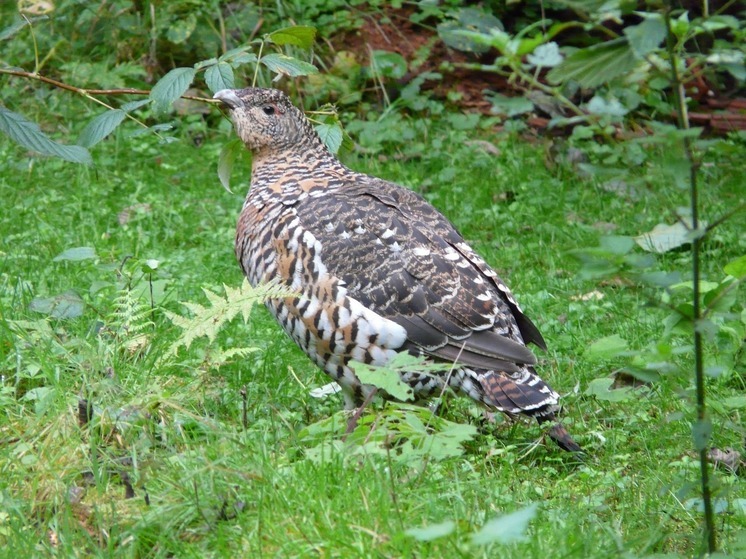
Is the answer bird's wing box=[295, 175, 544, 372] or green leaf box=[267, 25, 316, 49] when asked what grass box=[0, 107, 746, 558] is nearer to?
bird's wing box=[295, 175, 544, 372]

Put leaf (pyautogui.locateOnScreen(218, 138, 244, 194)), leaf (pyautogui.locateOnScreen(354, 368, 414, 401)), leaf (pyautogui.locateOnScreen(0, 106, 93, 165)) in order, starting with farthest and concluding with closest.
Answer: leaf (pyautogui.locateOnScreen(218, 138, 244, 194)), leaf (pyautogui.locateOnScreen(0, 106, 93, 165)), leaf (pyautogui.locateOnScreen(354, 368, 414, 401))

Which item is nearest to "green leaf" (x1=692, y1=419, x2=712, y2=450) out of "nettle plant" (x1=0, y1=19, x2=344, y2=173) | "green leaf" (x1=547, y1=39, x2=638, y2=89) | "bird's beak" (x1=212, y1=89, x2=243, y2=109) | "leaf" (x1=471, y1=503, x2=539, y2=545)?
"leaf" (x1=471, y1=503, x2=539, y2=545)

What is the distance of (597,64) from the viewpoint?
8.70ft

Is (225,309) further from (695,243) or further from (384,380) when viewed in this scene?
(695,243)

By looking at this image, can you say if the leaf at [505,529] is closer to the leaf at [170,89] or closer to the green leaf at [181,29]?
the leaf at [170,89]

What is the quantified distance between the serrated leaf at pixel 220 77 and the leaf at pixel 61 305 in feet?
4.48

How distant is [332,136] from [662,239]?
8.65ft

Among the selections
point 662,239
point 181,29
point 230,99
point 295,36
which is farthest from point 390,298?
point 181,29

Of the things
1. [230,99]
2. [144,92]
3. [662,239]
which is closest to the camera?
[144,92]

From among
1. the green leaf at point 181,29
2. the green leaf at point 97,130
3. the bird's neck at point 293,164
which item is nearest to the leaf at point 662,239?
the bird's neck at point 293,164

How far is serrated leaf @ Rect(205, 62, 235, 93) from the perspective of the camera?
165 inches

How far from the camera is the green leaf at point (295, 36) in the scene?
4.48 m

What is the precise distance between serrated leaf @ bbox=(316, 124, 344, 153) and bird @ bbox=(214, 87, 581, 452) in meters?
0.21

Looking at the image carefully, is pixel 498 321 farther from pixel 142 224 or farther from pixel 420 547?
pixel 142 224
